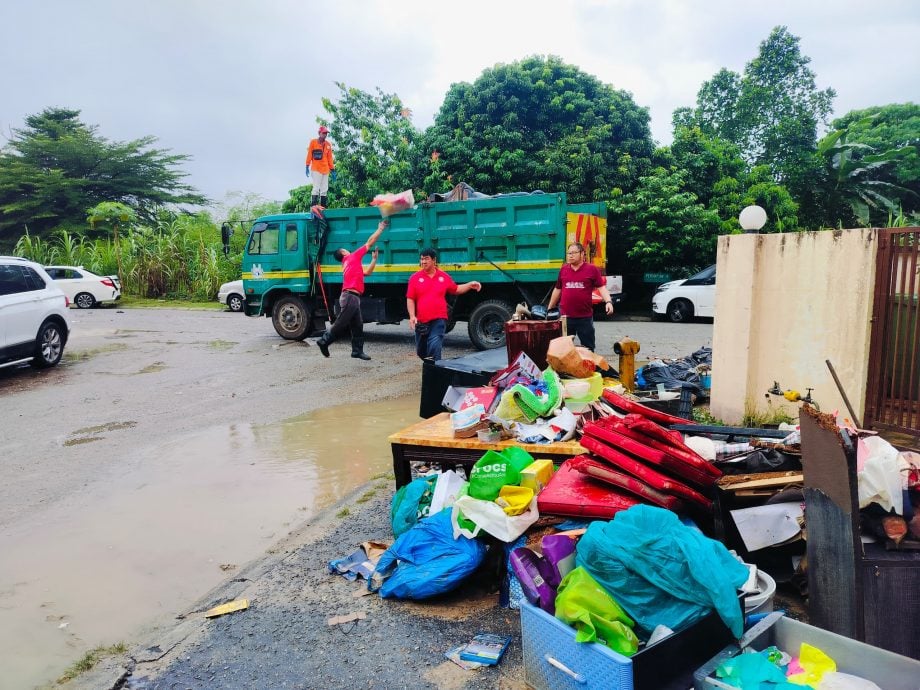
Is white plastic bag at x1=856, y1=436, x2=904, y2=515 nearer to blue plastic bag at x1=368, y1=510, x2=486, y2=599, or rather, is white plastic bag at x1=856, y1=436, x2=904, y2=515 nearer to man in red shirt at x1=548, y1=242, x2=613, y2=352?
blue plastic bag at x1=368, y1=510, x2=486, y2=599

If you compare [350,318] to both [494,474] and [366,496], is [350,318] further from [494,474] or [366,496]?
[494,474]

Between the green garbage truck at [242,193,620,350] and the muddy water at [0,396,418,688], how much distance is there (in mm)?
4725

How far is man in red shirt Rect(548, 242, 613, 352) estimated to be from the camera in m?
7.30

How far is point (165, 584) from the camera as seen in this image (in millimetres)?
3611

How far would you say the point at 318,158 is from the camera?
40.7 ft

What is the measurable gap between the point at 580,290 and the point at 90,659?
18.8 feet

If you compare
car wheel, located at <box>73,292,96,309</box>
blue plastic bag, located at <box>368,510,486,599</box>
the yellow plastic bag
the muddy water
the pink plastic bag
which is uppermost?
the pink plastic bag

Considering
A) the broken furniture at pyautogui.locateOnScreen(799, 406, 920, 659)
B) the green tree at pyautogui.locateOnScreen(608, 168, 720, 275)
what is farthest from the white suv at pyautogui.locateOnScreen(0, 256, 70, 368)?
the green tree at pyautogui.locateOnScreen(608, 168, 720, 275)

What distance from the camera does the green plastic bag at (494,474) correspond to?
332 centimetres

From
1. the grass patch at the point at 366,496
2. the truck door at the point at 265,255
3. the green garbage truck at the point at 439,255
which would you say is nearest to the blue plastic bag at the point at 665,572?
the grass patch at the point at 366,496

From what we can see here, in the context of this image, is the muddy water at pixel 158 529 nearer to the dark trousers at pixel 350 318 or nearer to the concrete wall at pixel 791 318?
the dark trousers at pixel 350 318

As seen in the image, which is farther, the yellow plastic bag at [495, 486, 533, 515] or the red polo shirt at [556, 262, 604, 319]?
the red polo shirt at [556, 262, 604, 319]

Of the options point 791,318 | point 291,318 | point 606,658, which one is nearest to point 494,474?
point 606,658

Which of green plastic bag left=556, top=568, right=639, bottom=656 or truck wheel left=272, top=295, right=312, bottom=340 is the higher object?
truck wheel left=272, top=295, right=312, bottom=340
